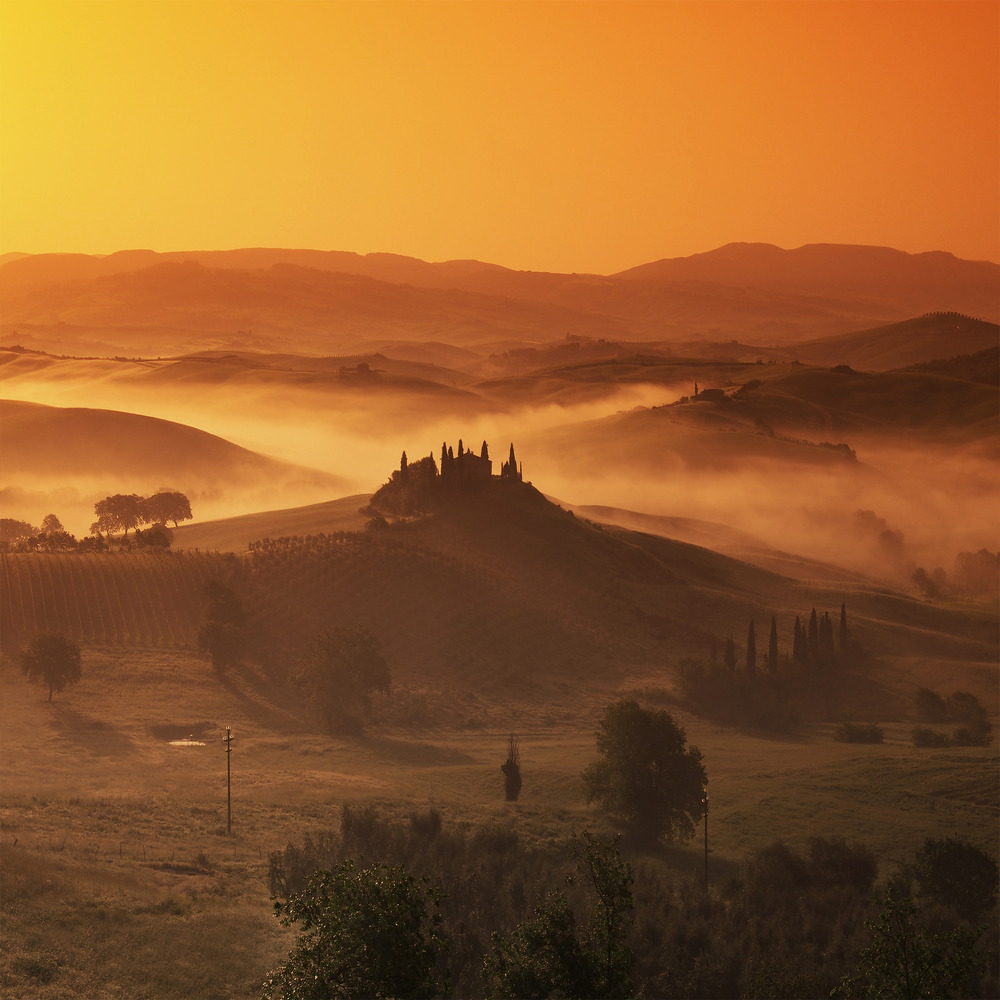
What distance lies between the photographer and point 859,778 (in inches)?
2569

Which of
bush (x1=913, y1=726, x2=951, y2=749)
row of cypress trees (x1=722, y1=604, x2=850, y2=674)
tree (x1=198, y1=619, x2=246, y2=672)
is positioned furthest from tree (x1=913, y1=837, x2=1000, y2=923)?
tree (x1=198, y1=619, x2=246, y2=672)

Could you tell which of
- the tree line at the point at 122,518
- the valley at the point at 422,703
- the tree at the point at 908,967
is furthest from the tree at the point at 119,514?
the tree at the point at 908,967

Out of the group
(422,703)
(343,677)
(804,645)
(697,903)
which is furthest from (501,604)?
(697,903)

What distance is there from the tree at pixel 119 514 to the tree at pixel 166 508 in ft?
3.54

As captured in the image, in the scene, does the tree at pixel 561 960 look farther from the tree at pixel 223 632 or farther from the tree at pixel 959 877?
the tree at pixel 223 632

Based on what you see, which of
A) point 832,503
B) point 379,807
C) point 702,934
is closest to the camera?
point 702,934

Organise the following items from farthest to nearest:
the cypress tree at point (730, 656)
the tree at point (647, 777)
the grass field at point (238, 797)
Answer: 1. the cypress tree at point (730, 656)
2. the tree at point (647, 777)
3. the grass field at point (238, 797)

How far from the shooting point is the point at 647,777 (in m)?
59.3

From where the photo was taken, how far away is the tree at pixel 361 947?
23.7 m

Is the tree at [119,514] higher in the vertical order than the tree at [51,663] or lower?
higher

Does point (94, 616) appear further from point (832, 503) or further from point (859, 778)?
point (832, 503)

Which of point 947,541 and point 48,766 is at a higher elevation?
point 947,541

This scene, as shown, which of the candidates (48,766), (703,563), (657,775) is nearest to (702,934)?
(657,775)

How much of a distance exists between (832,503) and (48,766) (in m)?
144
